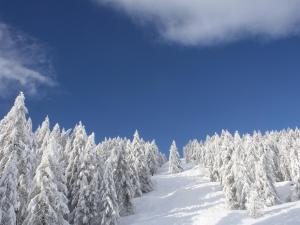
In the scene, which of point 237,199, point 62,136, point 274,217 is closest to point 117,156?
point 62,136

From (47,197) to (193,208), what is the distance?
33.2 m

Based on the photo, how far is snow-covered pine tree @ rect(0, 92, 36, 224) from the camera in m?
31.2

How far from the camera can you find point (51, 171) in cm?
3747

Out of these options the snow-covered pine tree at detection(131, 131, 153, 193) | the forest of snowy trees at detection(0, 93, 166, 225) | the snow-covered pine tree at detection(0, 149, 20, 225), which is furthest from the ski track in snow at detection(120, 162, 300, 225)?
the snow-covered pine tree at detection(0, 149, 20, 225)

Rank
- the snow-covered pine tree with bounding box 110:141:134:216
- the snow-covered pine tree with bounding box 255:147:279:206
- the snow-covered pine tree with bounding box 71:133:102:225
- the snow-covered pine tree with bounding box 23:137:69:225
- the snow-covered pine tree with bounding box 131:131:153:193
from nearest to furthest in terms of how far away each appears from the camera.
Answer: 1. the snow-covered pine tree with bounding box 23:137:69:225
2. the snow-covered pine tree with bounding box 71:133:102:225
3. the snow-covered pine tree with bounding box 255:147:279:206
4. the snow-covered pine tree with bounding box 110:141:134:216
5. the snow-covered pine tree with bounding box 131:131:153:193

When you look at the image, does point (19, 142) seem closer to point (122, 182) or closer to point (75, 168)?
point (75, 168)

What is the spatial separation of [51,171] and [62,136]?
3217 centimetres

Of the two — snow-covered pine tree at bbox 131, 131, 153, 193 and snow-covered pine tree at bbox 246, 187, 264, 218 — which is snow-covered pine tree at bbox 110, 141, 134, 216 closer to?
snow-covered pine tree at bbox 131, 131, 153, 193

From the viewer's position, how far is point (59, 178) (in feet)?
131

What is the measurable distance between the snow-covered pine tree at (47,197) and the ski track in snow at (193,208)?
20.0 m

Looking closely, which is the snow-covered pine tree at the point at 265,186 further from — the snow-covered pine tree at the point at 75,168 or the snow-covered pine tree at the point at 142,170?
the snow-covered pine tree at the point at 75,168

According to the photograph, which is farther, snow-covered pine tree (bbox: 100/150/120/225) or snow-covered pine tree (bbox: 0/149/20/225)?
snow-covered pine tree (bbox: 100/150/120/225)

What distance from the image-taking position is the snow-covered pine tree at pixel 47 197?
36.1 meters

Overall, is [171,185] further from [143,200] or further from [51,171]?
[51,171]
